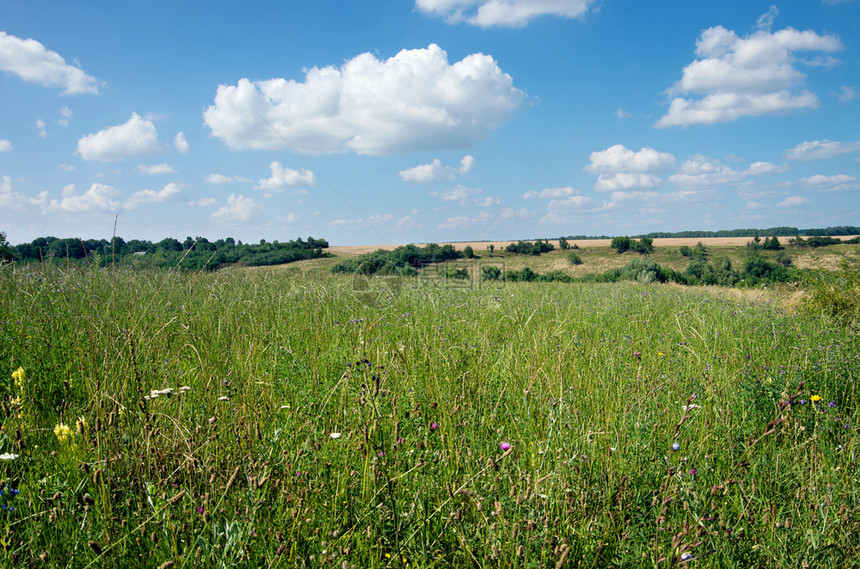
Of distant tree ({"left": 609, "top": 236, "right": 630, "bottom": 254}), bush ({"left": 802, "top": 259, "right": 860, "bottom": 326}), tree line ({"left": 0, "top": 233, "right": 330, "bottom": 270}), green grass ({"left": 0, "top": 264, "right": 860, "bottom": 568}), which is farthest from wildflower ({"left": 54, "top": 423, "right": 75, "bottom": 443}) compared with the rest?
distant tree ({"left": 609, "top": 236, "right": 630, "bottom": 254})

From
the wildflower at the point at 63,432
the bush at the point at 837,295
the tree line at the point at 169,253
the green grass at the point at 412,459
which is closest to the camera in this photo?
the green grass at the point at 412,459

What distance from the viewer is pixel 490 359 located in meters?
3.56

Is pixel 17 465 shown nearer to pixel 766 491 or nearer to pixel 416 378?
pixel 416 378

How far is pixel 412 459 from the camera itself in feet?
7.16

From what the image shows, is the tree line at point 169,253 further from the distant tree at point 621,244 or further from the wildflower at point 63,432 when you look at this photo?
the distant tree at point 621,244

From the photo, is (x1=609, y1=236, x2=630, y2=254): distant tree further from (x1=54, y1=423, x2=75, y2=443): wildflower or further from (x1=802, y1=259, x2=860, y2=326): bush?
(x1=54, y1=423, x2=75, y2=443): wildflower

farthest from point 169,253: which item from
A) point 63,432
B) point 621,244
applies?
point 621,244

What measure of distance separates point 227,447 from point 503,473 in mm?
1386

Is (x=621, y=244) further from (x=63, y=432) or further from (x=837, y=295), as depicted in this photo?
(x=63, y=432)

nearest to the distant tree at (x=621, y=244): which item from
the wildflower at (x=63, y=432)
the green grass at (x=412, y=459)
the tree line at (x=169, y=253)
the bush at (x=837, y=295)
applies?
the tree line at (x=169, y=253)

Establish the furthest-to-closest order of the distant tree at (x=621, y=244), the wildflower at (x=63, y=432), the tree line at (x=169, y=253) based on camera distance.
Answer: the distant tree at (x=621, y=244)
the tree line at (x=169, y=253)
the wildflower at (x=63, y=432)

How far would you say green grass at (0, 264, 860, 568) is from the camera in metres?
1.51

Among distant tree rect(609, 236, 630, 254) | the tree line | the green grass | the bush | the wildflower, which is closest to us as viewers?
the green grass

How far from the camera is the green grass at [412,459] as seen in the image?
1511 millimetres
